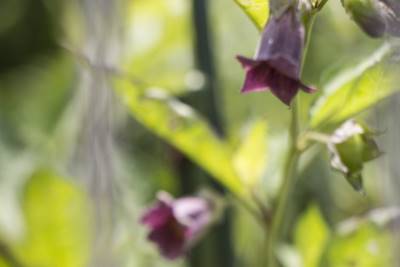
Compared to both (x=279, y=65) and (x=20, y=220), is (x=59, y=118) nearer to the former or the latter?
(x=20, y=220)

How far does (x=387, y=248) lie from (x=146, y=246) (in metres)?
0.37

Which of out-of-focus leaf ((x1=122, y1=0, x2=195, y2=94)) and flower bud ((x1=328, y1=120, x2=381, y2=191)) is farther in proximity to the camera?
out-of-focus leaf ((x1=122, y1=0, x2=195, y2=94))

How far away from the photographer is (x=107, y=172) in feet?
3.00

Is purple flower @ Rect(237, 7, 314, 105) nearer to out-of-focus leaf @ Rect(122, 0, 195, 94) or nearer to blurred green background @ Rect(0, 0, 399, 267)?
blurred green background @ Rect(0, 0, 399, 267)

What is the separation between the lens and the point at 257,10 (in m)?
0.80

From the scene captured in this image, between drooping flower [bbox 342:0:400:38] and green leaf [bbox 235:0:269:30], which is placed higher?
green leaf [bbox 235:0:269:30]

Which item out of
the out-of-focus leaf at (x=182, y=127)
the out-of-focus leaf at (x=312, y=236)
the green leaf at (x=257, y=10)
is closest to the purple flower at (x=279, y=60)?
the green leaf at (x=257, y=10)

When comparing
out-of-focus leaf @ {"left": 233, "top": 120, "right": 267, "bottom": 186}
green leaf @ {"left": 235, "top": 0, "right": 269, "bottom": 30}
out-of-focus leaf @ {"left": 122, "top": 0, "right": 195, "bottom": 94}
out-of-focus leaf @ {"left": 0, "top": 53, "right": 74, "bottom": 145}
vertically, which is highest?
green leaf @ {"left": 235, "top": 0, "right": 269, "bottom": 30}

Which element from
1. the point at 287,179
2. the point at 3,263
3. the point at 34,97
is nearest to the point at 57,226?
the point at 3,263

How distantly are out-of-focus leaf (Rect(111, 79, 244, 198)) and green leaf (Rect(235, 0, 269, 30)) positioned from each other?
0.55ft

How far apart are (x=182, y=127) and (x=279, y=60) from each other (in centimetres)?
23

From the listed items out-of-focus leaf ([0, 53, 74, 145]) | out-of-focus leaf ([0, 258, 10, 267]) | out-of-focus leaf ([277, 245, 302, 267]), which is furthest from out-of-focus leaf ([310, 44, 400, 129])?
out-of-focus leaf ([0, 53, 74, 145])

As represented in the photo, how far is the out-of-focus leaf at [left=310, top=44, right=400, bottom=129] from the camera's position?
85 cm

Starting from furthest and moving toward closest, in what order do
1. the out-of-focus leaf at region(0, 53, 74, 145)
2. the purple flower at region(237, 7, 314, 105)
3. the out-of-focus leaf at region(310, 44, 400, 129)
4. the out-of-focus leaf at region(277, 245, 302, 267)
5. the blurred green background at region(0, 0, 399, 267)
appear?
the out-of-focus leaf at region(0, 53, 74, 145) → the out-of-focus leaf at region(277, 245, 302, 267) → the blurred green background at region(0, 0, 399, 267) → the out-of-focus leaf at region(310, 44, 400, 129) → the purple flower at region(237, 7, 314, 105)
